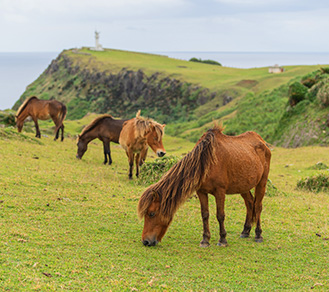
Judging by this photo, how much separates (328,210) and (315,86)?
23.3 meters

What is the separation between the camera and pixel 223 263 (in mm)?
7441

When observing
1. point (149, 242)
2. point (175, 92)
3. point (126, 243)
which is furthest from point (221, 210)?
point (175, 92)

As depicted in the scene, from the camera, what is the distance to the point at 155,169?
14.4 metres

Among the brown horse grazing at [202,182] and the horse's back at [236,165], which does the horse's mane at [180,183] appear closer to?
the brown horse grazing at [202,182]

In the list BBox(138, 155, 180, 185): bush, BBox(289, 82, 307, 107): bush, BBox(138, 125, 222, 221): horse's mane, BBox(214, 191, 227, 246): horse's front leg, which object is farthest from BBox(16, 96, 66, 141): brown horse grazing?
BBox(289, 82, 307, 107): bush

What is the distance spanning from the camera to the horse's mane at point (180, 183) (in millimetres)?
7762

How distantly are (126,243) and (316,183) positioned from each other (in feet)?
34.2

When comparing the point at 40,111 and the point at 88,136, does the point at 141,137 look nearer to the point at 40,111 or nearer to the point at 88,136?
the point at 88,136

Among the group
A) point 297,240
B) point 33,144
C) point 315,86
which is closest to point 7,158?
point 33,144

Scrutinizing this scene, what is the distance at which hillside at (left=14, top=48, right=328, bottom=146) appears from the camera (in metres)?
37.8

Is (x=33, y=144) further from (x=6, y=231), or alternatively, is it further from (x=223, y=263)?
(x=223, y=263)

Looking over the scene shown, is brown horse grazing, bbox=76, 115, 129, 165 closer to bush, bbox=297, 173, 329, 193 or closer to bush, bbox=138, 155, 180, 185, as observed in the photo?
bush, bbox=138, 155, 180, 185

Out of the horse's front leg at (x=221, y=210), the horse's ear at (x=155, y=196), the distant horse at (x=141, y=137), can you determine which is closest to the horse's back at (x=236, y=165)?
the horse's front leg at (x=221, y=210)

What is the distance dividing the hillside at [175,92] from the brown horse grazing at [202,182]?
2147cm
